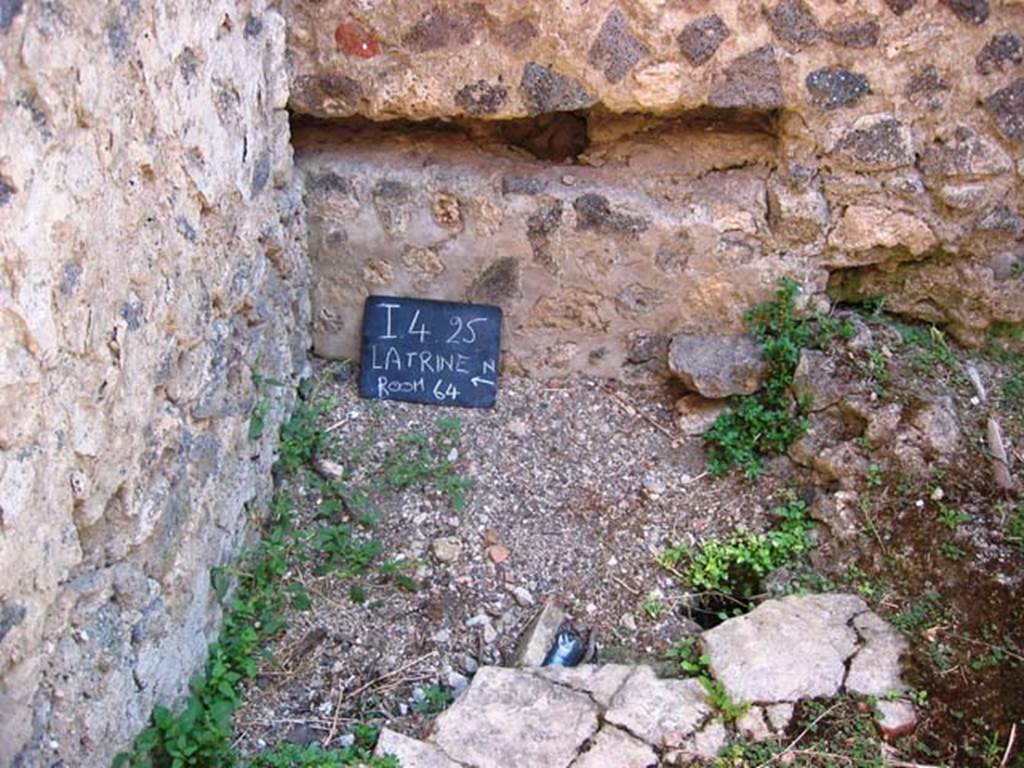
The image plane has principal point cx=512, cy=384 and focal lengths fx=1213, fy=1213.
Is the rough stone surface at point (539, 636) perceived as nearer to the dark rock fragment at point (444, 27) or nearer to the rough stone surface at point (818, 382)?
the rough stone surface at point (818, 382)

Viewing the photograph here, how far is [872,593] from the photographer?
107 inches

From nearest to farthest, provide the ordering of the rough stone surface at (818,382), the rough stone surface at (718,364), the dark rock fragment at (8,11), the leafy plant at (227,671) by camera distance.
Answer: the dark rock fragment at (8,11)
the leafy plant at (227,671)
the rough stone surface at (818,382)
the rough stone surface at (718,364)

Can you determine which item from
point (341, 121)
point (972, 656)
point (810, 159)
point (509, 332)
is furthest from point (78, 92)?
point (972, 656)

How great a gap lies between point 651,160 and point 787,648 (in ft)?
4.12

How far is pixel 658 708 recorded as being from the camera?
249cm

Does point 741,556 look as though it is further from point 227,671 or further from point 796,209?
point 227,671

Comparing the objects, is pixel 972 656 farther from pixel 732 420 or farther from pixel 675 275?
pixel 675 275

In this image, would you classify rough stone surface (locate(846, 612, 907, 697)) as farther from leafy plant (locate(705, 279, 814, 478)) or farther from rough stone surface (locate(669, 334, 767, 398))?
rough stone surface (locate(669, 334, 767, 398))

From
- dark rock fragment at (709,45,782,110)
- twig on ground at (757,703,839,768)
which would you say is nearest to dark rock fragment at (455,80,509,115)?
dark rock fragment at (709,45,782,110)

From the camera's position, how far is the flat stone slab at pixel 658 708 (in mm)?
2439

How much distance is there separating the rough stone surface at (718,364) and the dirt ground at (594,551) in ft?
0.38

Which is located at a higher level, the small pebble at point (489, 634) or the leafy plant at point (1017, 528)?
the leafy plant at point (1017, 528)

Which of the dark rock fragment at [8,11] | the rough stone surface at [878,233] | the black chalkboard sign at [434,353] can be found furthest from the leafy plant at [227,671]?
the rough stone surface at [878,233]

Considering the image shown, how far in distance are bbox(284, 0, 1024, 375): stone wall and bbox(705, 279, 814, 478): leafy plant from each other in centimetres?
7
